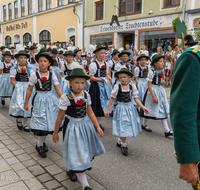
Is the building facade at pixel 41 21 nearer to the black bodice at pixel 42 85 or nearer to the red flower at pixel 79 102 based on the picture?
the black bodice at pixel 42 85

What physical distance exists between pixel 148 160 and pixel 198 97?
2.74 m

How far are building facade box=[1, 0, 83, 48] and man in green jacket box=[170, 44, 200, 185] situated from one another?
2111cm

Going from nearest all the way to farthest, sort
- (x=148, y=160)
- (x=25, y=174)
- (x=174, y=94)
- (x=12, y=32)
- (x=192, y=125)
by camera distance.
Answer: (x=192, y=125)
(x=174, y=94)
(x=25, y=174)
(x=148, y=160)
(x=12, y=32)

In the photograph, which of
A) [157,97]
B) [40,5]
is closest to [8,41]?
[40,5]

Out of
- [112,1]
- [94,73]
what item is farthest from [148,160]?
[112,1]

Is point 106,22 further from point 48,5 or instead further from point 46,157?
point 46,157

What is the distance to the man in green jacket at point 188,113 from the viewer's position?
4.72 feet

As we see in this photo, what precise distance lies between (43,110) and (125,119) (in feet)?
5.08

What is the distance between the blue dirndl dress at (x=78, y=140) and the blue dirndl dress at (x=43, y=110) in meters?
1.04

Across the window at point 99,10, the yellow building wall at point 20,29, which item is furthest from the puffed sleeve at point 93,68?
the yellow building wall at point 20,29

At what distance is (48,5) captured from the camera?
25938 millimetres

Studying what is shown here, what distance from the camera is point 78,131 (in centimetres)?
294

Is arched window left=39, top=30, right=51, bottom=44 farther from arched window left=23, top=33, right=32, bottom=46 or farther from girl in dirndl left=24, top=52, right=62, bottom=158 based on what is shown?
girl in dirndl left=24, top=52, right=62, bottom=158

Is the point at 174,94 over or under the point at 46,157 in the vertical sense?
over
